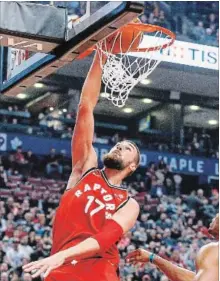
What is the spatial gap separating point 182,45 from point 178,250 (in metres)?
4.60

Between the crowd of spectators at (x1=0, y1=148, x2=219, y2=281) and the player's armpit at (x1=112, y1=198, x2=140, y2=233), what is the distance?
5231mm

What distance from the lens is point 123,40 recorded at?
4.07m

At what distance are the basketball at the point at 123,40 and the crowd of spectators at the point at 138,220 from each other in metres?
5.19

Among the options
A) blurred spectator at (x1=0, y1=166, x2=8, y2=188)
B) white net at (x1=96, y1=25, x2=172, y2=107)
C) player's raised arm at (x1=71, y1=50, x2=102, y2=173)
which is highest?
white net at (x1=96, y1=25, x2=172, y2=107)

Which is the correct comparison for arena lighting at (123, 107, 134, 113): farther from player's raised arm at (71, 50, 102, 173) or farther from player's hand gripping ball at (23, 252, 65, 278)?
player's hand gripping ball at (23, 252, 65, 278)

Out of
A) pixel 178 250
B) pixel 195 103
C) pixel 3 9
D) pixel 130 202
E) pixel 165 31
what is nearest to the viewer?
pixel 3 9

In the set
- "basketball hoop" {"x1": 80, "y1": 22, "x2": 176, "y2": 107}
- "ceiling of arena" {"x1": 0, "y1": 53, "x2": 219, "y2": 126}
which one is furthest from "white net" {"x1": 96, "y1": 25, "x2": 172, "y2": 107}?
"ceiling of arena" {"x1": 0, "y1": 53, "x2": 219, "y2": 126}

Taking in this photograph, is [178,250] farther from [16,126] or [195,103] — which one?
[195,103]

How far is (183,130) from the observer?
55.1 ft

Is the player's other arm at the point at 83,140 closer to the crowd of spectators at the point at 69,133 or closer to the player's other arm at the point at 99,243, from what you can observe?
the player's other arm at the point at 99,243

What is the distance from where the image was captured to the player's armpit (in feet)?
11.5

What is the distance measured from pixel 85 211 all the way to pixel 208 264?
2.53ft

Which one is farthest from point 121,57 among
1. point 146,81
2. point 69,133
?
point 146,81

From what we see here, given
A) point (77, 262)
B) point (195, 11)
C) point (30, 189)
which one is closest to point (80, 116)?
point (77, 262)
